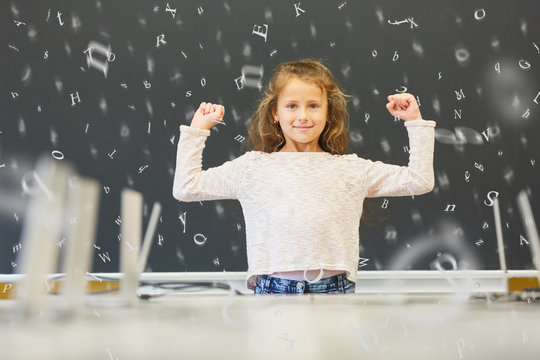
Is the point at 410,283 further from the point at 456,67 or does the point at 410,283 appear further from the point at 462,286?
the point at 462,286

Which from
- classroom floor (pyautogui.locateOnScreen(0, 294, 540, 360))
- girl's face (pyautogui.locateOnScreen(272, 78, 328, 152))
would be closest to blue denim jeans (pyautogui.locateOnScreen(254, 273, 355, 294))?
girl's face (pyautogui.locateOnScreen(272, 78, 328, 152))

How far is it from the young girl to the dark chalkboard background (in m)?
0.77

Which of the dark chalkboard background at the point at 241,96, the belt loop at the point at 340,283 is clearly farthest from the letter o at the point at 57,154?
the belt loop at the point at 340,283

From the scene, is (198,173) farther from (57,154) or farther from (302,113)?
(57,154)

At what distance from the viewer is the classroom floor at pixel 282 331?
0.18m

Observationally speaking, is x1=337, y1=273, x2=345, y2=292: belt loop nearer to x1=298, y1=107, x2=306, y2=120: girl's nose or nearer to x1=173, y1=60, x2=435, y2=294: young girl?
x1=173, y1=60, x2=435, y2=294: young girl

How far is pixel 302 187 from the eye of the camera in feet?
3.66

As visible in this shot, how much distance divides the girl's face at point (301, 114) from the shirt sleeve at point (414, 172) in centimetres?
15

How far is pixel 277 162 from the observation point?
1179mm

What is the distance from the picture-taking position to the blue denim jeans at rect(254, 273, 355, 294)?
104 cm

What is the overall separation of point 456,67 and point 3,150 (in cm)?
167

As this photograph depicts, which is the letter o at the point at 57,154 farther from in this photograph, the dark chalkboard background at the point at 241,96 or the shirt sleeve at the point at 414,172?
the shirt sleeve at the point at 414,172

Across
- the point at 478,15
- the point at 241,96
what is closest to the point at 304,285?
the point at 241,96

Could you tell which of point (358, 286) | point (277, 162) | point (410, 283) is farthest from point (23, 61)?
point (410, 283)
